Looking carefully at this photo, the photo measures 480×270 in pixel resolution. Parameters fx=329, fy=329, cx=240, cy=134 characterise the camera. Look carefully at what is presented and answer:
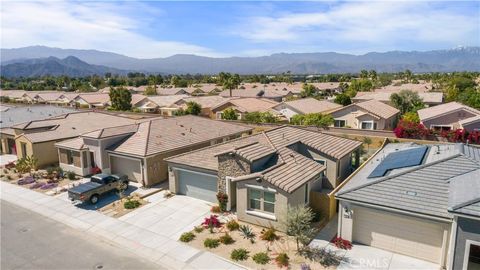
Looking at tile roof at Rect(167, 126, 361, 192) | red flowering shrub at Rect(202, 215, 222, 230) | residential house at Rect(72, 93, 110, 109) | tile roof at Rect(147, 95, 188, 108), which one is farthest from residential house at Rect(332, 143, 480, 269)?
residential house at Rect(72, 93, 110, 109)

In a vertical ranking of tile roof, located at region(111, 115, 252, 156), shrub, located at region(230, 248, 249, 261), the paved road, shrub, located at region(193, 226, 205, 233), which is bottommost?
the paved road

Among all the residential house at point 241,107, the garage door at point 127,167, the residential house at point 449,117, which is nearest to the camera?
the garage door at point 127,167

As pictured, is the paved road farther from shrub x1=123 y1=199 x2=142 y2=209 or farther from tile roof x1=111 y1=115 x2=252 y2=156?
tile roof x1=111 y1=115 x2=252 y2=156

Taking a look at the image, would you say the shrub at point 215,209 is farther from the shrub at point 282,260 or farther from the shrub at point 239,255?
the shrub at point 282,260

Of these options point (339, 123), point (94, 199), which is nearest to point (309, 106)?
point (339, 123)

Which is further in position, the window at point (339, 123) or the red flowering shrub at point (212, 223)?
the window at point (339, 123)

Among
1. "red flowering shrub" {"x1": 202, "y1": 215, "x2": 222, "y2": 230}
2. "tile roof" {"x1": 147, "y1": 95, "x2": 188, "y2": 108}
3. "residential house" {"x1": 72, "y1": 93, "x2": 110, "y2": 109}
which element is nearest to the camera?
"red flowering shrub" {"x1": 202, "y1": 215, "x2": 222, "y2": 230}

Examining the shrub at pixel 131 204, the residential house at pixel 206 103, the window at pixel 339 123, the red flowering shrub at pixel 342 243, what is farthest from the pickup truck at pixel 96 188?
the residential house at pixel 206 103

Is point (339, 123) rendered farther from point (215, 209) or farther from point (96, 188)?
point (96, 188)
